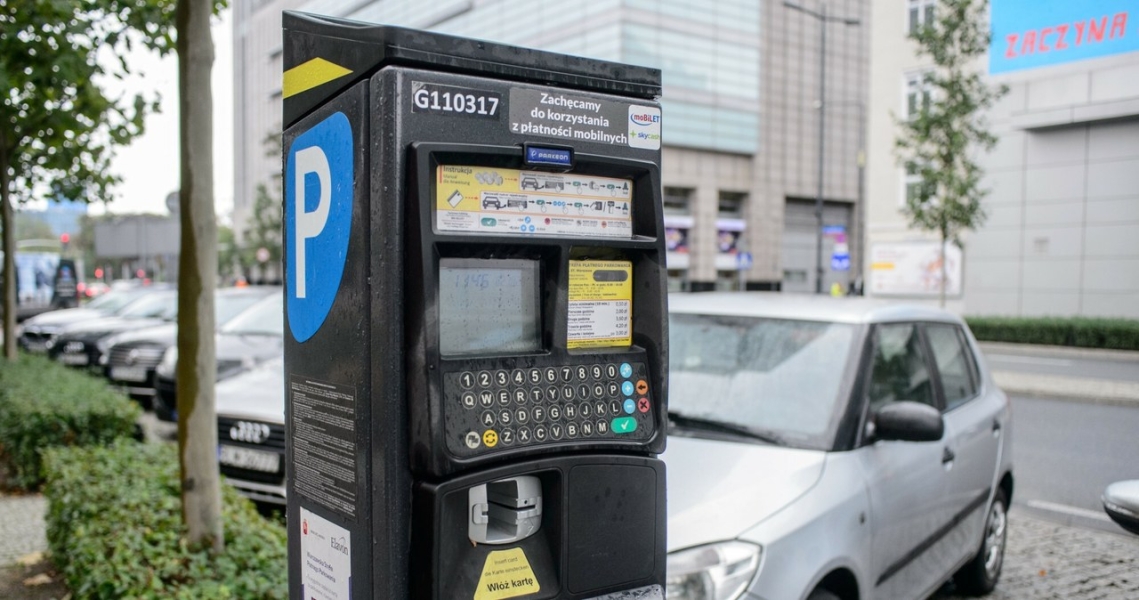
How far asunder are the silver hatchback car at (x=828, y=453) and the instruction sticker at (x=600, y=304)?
1075 mm

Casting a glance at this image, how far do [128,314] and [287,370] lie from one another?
14479 mm

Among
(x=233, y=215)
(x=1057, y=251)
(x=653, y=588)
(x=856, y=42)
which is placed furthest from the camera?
(x=233, y=215)

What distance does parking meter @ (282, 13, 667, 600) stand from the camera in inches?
70.2

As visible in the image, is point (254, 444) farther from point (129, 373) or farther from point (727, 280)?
point (727, 280)

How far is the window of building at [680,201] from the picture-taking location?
48.2 meters

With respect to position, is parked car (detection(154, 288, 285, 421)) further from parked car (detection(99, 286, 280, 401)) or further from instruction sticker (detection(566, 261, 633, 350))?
instruction sticker (detection(566, 261, 633, 350))

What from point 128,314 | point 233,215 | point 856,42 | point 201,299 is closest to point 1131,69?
point 201,299

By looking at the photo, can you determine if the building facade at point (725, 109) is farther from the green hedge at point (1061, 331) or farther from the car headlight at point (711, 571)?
the car headlight at point (711, 571)

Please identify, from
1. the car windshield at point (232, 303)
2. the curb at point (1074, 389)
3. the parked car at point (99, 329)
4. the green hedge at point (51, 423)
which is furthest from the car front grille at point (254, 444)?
the curb at point (1074, 389)

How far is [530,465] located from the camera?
187cm

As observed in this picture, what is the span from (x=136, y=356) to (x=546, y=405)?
10.3 metres

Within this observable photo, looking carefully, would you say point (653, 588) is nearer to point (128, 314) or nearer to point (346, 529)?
point (346, 529)

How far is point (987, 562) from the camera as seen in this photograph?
460 cm

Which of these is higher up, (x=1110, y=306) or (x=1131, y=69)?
(x=1131, y=69)
